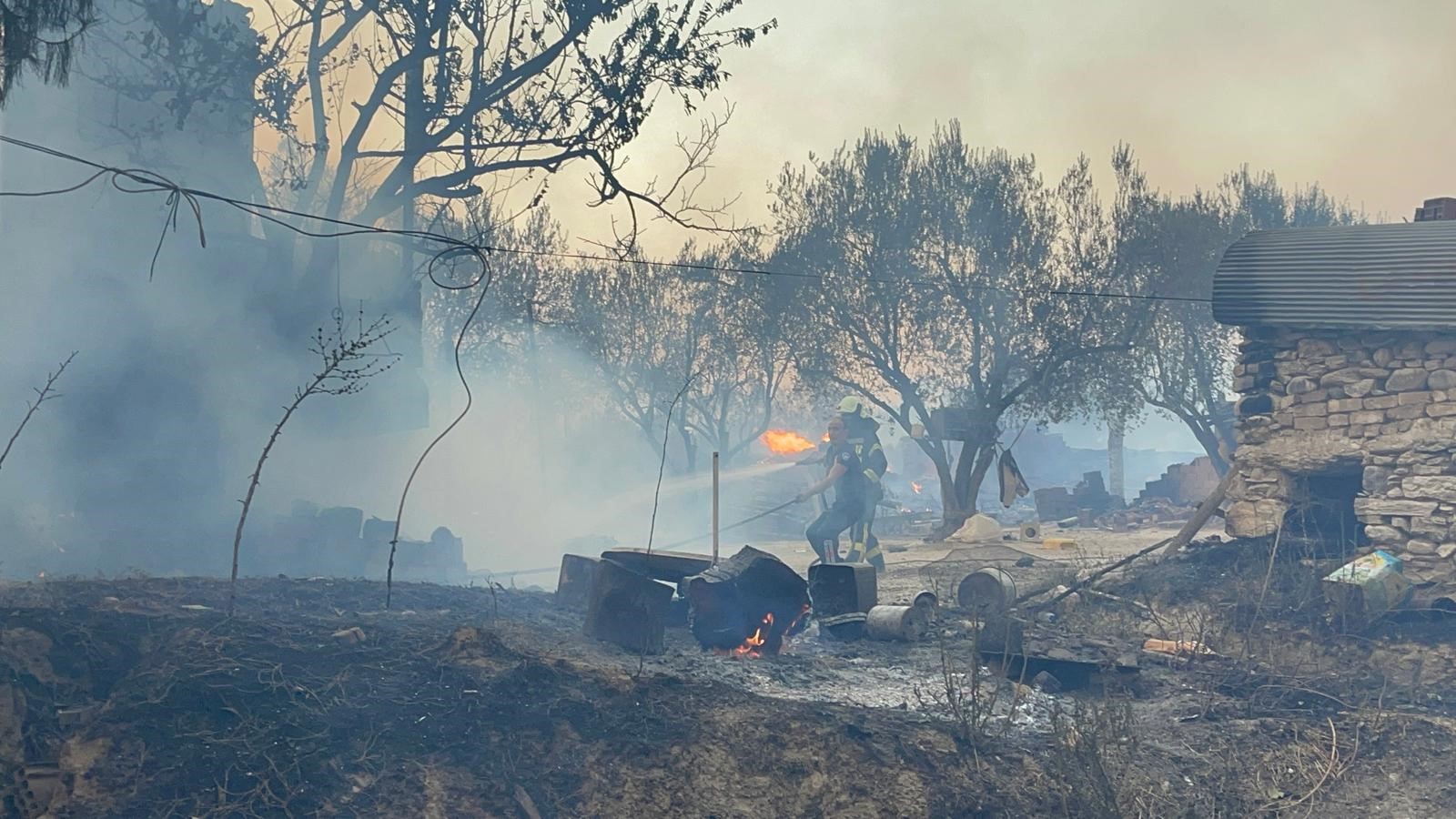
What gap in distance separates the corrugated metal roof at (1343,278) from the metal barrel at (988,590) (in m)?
3.88

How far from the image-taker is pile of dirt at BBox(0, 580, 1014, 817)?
491cm

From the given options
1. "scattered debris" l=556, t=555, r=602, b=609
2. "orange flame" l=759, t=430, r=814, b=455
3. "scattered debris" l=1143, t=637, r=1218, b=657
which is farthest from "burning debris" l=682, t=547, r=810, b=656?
"orange flame" l=759, t=430, r=814, b=455

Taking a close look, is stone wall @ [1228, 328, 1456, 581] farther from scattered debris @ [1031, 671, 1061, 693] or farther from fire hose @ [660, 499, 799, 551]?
fire hose @ [660, 499, 799, 551]

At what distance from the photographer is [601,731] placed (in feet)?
19.2

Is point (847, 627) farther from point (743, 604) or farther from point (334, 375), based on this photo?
point (334, 375)

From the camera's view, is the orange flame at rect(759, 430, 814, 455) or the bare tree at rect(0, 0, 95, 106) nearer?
the bare tree at rect(0, 0, 95, 106)

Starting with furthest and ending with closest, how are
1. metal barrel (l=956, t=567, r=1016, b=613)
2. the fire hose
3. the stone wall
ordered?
1. the fire hose
2. metal barrel (l=956, t=567, r=1016, b=613)
3. the stone wall

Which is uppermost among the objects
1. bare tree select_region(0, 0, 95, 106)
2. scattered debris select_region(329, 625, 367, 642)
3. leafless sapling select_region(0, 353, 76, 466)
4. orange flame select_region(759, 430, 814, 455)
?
bare tree select_region(0, 0, 95, 106)

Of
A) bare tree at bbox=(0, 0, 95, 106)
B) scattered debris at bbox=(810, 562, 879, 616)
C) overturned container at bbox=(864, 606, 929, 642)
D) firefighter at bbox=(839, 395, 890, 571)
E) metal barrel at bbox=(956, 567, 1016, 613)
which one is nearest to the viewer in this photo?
bare tree at bbox=(0, 0, 95, 106)

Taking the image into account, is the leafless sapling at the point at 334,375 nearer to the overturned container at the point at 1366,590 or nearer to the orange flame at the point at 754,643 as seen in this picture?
the orange flame at the point at 754,643

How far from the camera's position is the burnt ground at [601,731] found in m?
5.01

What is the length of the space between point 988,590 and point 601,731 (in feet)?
17.5

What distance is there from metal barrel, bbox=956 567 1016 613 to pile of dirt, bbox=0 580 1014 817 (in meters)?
3.62

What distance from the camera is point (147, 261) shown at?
15992 millimetres
